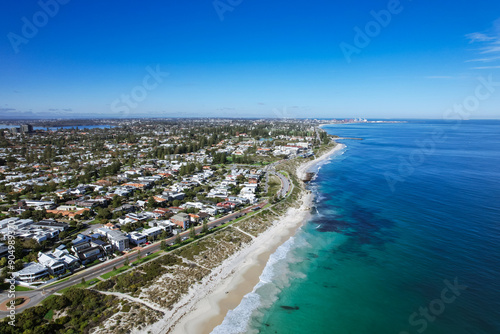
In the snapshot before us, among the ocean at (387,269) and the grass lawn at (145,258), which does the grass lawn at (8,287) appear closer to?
the grass lawn at (145,258)

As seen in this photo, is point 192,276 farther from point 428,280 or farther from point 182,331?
point 428,280

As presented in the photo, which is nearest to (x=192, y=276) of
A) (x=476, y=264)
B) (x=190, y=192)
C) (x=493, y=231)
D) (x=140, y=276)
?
(x=140, y=276)

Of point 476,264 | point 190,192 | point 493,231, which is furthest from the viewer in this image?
point 190,192

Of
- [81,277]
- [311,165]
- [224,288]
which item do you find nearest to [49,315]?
[81,277]

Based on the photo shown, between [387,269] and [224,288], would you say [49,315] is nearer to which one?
[224,288]

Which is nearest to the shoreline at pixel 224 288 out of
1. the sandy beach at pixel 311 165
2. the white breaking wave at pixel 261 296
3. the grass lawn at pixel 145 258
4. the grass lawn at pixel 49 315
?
the white breaking wave at pixel 261 296
